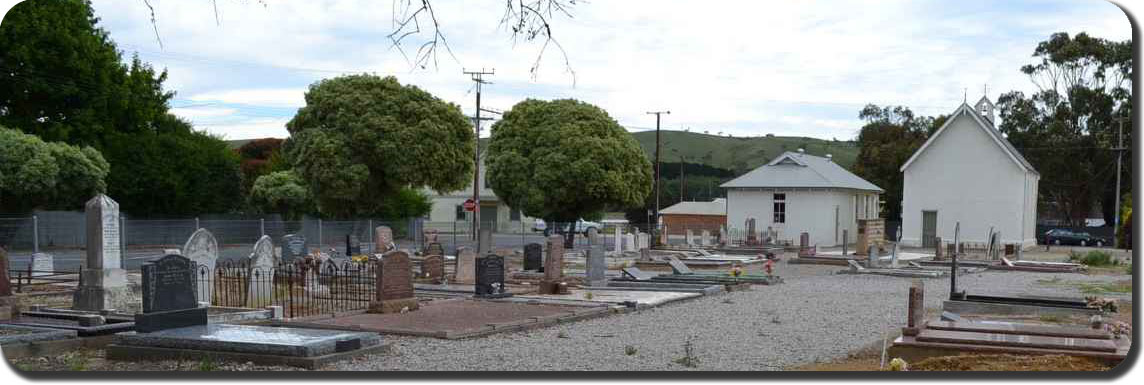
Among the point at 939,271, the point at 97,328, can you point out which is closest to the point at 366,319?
the point at 97,328

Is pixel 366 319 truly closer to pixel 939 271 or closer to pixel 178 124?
pixel 939 271

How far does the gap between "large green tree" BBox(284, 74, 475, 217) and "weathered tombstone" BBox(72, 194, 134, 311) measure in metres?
21.9

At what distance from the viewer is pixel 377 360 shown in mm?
11453

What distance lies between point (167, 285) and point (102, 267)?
563 cm

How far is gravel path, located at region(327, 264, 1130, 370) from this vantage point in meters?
11.5

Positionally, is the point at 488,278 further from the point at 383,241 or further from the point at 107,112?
the point at 107,112

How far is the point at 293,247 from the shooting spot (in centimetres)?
2578

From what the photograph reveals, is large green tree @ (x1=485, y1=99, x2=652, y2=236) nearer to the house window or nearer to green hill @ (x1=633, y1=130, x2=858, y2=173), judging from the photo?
the house window

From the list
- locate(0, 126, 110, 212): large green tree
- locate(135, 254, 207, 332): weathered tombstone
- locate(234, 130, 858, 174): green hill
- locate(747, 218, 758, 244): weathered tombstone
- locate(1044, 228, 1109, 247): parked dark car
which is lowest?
locate(1044, 228, 1109, 247): parked dark car

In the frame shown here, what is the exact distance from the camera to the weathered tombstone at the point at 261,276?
61.8 ft

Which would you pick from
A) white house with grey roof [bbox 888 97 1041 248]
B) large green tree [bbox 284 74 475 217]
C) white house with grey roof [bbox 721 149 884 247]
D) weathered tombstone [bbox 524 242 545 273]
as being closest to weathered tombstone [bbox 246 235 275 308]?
weathered tombstone [bbox 524 242 545 273]

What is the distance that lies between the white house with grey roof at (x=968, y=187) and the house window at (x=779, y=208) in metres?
5.41

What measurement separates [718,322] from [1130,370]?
828 cm

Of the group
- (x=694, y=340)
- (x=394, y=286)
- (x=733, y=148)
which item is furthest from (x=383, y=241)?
(x=733, y=148)
